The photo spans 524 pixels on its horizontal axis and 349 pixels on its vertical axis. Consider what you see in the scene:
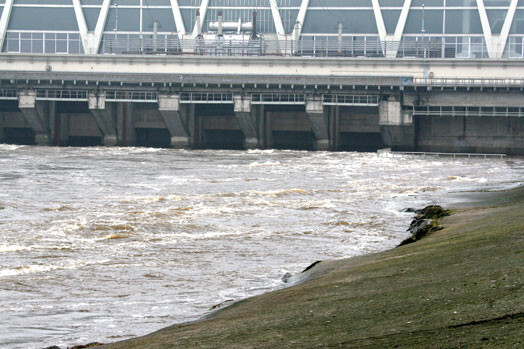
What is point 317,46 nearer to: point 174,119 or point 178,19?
point 178,19

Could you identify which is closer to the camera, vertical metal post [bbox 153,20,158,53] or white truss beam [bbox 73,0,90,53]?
vertical metal post [bbox 153,20,158,53]

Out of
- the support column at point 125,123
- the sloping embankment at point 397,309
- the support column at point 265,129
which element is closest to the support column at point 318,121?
the support column at point 265,129

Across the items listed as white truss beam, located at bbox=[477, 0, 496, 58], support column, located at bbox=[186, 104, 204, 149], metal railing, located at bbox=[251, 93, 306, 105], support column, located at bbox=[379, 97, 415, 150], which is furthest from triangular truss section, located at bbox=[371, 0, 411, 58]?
support column, located at bbox=[186, 104, 204, 149]

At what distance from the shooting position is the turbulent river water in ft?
47.3

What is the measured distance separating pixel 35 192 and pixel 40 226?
10753mm

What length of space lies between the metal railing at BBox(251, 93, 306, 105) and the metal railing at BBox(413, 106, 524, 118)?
898 cm

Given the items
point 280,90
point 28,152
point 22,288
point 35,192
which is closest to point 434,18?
point 280,90

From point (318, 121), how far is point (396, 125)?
5.84 metres

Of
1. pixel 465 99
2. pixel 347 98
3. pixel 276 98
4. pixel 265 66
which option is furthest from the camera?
pixel 265 66

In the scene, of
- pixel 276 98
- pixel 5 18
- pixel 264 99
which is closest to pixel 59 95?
pixel 264 99

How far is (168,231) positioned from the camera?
2423 centimetres

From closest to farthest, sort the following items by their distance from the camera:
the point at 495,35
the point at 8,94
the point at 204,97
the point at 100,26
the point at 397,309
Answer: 1. the point at 397,309
2. the point at 204,97
3. the point at 8,94
4. the point at 495,35
5. the point at 100,26

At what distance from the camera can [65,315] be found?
1380 centimetres

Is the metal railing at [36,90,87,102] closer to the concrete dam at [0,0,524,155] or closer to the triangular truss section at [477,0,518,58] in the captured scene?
the concrete dam at [0,0,524,155]
